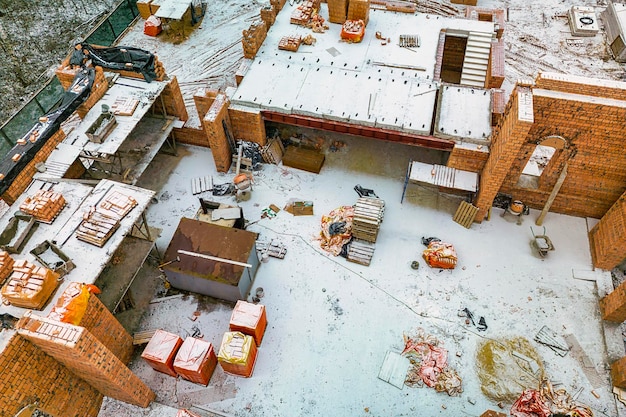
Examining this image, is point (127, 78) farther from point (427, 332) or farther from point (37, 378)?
point (427, 332)

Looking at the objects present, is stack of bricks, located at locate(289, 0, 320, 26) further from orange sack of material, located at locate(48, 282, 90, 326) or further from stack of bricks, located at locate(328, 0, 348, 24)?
orange sack of material, located at locate(48, 282, 90, 326)

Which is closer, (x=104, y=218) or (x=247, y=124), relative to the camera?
(x=104, y=218)

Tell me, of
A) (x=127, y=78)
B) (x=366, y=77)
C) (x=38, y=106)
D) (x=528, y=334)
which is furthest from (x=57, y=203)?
(x=528, y=334)

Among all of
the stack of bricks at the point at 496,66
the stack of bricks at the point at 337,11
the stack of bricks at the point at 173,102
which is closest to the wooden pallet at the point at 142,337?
the stack of bricks at the point at 173,102

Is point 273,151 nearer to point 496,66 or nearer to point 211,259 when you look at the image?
point 211,259

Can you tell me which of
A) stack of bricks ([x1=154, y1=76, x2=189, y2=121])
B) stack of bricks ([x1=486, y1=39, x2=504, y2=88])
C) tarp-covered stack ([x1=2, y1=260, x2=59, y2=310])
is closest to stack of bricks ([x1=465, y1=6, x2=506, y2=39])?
stack of bricks ([x1=486, y1=39, x2=504, y2=88])

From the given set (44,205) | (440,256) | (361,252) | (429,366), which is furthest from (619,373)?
(44,205)
